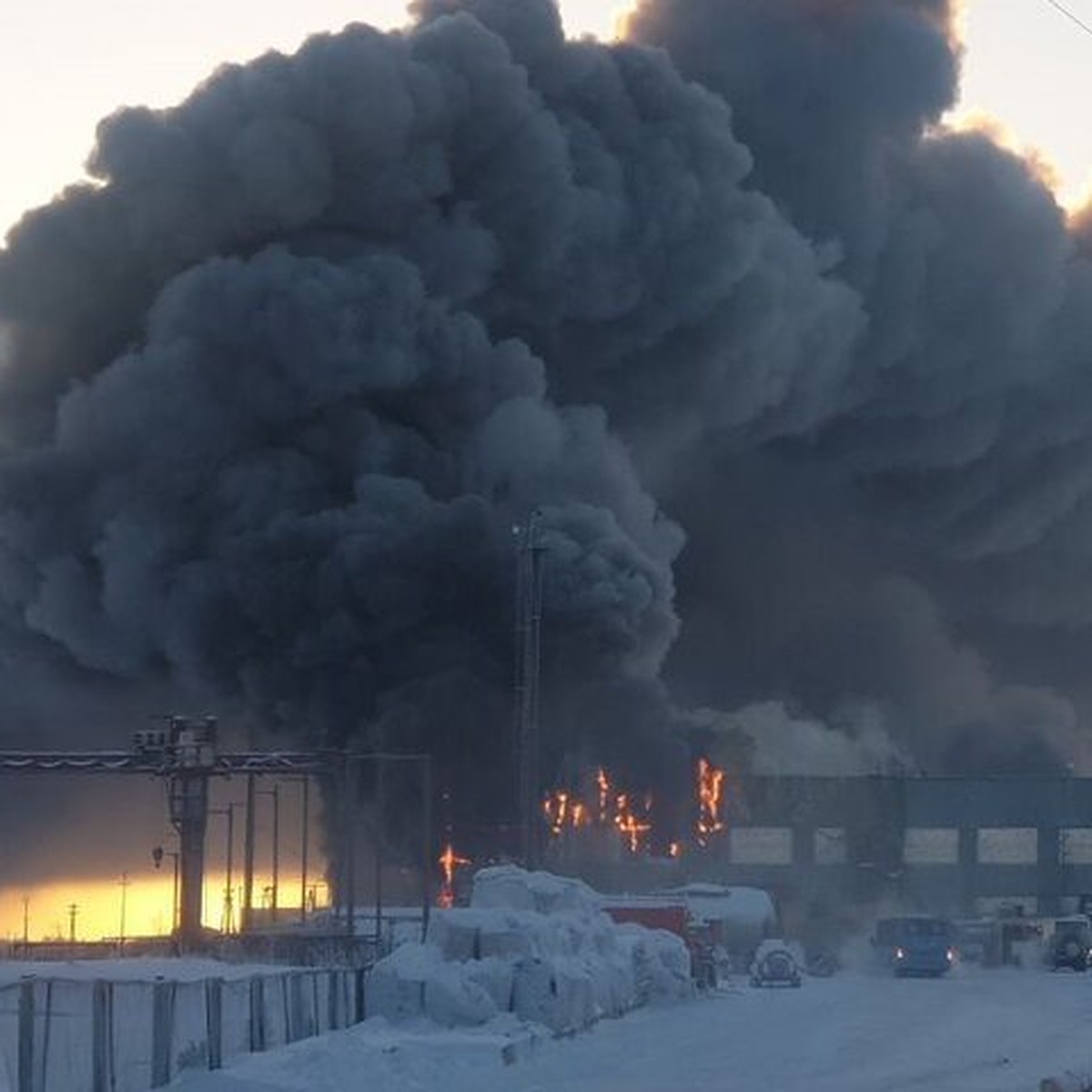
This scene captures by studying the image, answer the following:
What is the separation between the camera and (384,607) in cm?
10544

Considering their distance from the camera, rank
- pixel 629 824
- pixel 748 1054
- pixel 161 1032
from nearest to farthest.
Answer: pixel 161 1032 < pixel 748 1054 < pixel 629 824

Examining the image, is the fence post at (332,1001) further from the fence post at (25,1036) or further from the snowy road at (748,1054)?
the fence post at (25,1036)

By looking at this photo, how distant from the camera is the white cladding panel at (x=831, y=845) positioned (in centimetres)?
13325

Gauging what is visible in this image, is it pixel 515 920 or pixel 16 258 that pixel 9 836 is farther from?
pixel 515 920

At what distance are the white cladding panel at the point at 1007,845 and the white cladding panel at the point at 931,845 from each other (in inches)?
49.8

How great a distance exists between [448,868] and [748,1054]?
48390mm

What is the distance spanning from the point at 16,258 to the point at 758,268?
101 ft

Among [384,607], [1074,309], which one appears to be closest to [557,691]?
[384,607]

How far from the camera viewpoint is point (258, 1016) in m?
48.8

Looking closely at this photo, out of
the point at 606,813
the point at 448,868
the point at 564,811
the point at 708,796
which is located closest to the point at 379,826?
the point at 448,868

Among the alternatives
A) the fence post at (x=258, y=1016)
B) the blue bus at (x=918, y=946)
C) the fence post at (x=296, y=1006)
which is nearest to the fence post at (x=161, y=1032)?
the fence post at (x=258, y=1016)

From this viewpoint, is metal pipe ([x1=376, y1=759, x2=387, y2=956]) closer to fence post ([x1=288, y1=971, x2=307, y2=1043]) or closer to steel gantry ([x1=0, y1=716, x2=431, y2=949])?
steel gantry ([x1=0, y1=716, x2=431, y2=949])

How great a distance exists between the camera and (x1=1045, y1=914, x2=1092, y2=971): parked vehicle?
99.2 m

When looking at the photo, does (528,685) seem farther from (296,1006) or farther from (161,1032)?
(161,1032)
